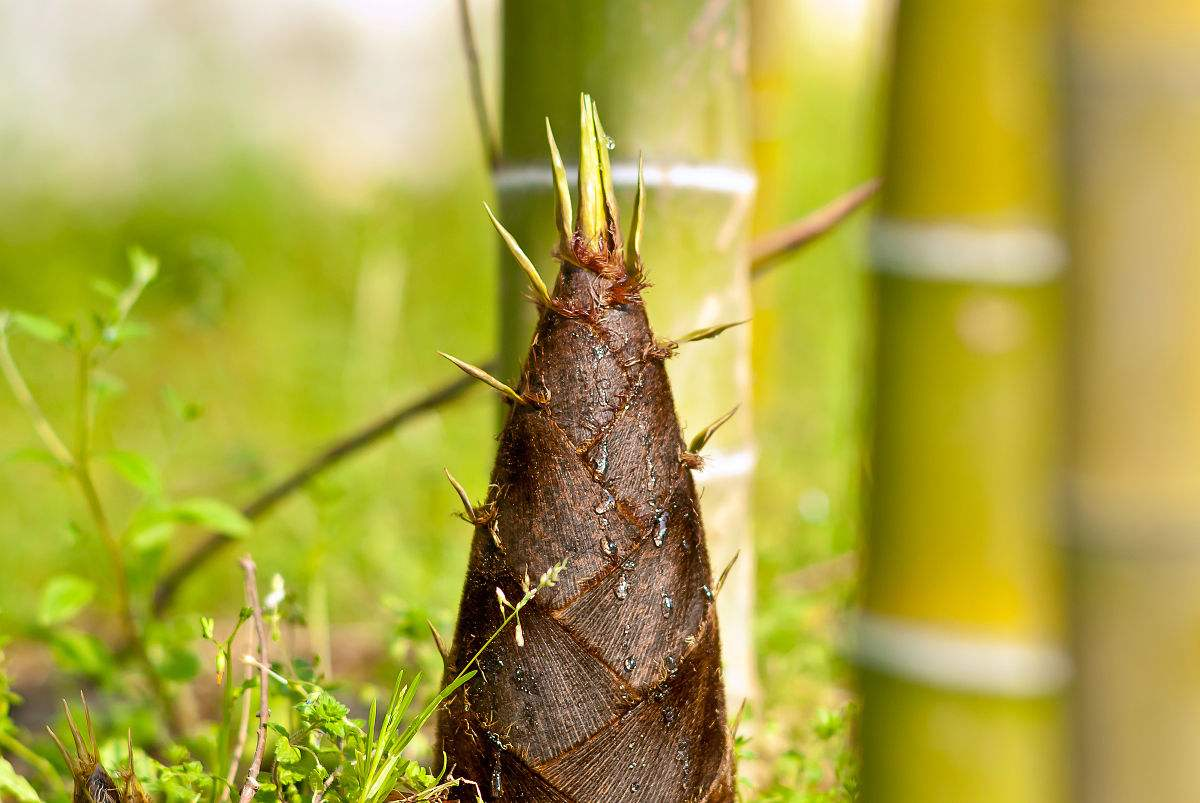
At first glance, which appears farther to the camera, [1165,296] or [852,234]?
[852,234]

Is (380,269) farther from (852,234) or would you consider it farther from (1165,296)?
(1165,296)

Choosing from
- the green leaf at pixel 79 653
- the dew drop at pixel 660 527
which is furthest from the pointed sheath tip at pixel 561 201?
the green leaf at pixel 79 653

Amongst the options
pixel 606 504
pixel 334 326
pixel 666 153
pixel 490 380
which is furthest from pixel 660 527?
pixel 334 326

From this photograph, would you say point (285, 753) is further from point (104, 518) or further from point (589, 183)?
point (104, 518)

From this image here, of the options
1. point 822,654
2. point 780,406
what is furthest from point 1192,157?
point 780,406

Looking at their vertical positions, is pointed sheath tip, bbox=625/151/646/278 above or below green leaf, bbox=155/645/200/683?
above

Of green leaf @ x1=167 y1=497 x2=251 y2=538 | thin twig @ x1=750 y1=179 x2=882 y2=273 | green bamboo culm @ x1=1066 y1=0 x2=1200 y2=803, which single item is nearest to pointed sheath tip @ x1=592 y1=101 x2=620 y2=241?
green bamboo culm @ x1=1066 y1=0 x2=1200 y2=803

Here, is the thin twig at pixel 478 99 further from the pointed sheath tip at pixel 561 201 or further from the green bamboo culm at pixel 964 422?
the green bamboo culm at pixel 964 422

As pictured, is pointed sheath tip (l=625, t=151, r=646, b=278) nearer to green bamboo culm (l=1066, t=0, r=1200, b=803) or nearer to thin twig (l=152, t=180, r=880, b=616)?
green bamboo culm (l=1066, t=0, r=1200, b=803)
